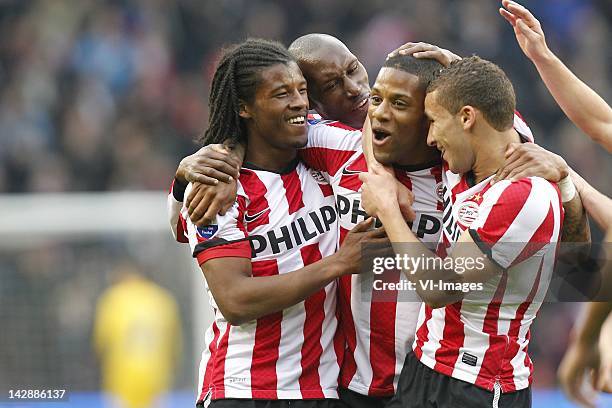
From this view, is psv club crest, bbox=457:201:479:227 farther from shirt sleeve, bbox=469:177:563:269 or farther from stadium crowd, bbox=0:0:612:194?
stadium crowd, bbox=0:0:612:194

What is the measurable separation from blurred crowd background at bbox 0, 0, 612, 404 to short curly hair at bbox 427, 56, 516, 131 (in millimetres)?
6360

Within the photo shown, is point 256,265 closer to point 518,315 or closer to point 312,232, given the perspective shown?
point 312,232

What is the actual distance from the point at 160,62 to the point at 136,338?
4.72m

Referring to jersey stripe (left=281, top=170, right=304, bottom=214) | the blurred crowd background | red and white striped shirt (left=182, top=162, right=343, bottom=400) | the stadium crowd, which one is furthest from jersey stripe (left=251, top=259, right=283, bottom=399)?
the stadium crowd

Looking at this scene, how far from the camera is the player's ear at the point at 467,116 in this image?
395 centimetres

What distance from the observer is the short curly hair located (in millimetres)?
3947

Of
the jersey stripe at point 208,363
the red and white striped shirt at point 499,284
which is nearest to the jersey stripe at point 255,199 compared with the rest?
the jersey stripe at point 208,363

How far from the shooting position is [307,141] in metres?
4.49

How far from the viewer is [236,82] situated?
4457 millimetres

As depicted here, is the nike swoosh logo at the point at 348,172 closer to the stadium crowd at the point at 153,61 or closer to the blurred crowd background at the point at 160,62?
the blurred crowd background at the point at 160,62

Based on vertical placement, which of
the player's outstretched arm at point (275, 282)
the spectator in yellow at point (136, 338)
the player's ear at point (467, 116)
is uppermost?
the player's ear at point (467, 116)

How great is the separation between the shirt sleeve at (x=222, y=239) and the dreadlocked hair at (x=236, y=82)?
39cm

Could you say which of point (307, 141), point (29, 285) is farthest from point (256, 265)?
point (29, 285)

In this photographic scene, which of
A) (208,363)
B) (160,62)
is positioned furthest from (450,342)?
(160,62)
